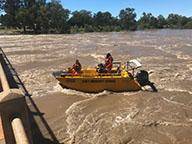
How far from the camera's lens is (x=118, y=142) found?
1184 centimetres

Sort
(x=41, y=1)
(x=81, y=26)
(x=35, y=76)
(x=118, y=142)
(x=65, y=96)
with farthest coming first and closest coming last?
(x=81, y=26)
(x=41, y=1)
(x=35, y=76)
(x=65, y=96)
(x=118, y=142)

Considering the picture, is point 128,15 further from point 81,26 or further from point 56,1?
point 56,1

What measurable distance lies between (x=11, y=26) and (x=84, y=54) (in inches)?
2531

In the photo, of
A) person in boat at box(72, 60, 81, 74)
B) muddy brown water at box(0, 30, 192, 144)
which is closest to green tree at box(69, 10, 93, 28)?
muddy brown water at box(0, 30, 192, 144)

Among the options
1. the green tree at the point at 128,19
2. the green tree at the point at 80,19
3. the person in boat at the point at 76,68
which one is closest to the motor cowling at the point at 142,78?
the person in boat at the point at 76,68

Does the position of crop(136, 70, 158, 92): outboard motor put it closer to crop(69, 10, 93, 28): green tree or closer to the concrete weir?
the concrete weir

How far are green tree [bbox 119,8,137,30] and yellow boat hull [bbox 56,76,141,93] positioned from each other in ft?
358

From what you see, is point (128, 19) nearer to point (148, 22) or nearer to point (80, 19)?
point (148, 22)

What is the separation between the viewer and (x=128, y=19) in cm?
13088

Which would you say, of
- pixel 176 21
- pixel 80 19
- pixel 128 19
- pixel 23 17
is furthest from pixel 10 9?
pixel 176 21

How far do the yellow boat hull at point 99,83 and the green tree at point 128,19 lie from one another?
10897cm

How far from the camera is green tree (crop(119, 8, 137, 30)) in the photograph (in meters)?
128

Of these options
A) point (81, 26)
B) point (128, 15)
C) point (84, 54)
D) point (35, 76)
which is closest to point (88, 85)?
point (35, 76)

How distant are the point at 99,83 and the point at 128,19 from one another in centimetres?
11504
